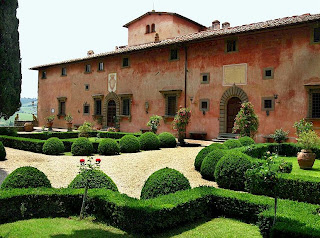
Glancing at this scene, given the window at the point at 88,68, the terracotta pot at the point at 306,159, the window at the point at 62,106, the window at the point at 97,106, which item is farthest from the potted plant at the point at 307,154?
the window at the point at 62,106

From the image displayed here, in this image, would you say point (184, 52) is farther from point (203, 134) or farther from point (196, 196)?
point (196, 196)

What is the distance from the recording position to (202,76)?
2092cm

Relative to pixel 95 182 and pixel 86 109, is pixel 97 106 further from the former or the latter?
pixel 95 182

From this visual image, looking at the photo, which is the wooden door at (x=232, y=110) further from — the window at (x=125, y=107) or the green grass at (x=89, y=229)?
the green grass at (x=89, y=229)

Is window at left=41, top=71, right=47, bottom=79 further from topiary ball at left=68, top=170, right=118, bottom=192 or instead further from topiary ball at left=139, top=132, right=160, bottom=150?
topiary ball at left=68, top=170, right=118, bottom=192

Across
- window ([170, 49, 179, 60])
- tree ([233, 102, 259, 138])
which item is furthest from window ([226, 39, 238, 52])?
tree ([233, 102, 259, 138])

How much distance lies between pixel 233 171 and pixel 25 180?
522cm

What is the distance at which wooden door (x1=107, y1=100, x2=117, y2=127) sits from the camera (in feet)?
87.6

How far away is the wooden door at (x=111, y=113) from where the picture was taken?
26.7 m

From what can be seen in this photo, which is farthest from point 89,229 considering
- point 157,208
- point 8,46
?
point 8,46

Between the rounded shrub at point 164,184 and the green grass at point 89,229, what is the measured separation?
0.87m

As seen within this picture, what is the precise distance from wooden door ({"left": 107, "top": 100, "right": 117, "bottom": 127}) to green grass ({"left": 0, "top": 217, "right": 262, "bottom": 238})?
2121 cm

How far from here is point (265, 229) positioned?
16.7 ft

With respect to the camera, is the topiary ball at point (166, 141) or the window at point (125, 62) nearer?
the topiary ball at point (166, 141)
